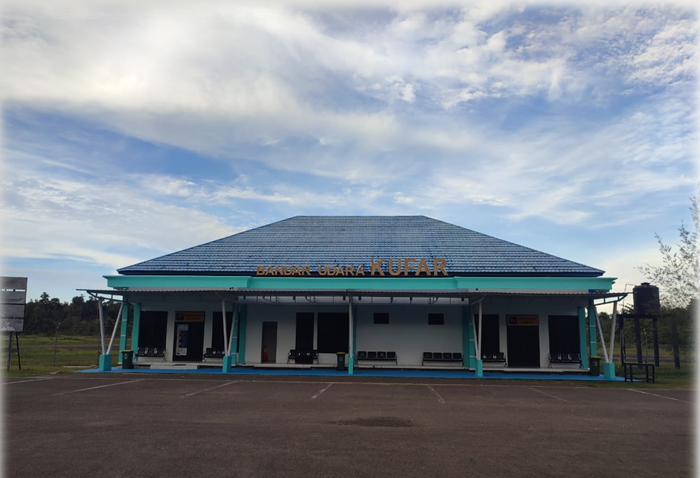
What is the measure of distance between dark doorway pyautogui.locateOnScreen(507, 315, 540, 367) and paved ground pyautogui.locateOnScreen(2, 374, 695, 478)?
23.9ft

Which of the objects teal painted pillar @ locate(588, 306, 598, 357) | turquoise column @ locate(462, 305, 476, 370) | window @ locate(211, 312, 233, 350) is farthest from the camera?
window @ locate(211, 312, 233, 350)

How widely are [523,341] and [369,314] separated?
7.48 metres

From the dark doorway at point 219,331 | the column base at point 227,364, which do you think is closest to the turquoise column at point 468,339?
the column base at point 227,364

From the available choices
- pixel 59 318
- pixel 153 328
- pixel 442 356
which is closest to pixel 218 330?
pixel 153 328

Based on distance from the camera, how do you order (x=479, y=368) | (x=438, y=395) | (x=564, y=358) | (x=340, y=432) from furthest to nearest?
(x=564, y=358), (x=479, y=368), (x=438, y=395), (x=340, y=432)

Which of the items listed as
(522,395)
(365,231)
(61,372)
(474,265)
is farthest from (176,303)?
(522,395)

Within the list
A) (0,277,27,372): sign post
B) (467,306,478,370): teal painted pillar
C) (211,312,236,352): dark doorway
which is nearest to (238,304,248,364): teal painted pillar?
(211,312,236,352): dark doorway

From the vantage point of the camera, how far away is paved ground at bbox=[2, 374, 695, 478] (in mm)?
7340

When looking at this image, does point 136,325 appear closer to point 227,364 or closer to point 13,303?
point 227,364

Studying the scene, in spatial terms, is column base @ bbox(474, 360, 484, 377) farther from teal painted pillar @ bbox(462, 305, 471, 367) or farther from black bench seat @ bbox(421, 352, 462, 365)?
black bench seat @ bbox(421, 352, 462, 365)

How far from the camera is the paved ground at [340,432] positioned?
24.1 feet

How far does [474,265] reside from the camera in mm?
24641

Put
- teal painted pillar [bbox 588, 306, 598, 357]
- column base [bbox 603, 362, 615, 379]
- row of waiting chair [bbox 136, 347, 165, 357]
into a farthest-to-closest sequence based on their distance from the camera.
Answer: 1. row of waiting chair [bbox 136, 347, 165, 357]
2. teal painted pillar [bbox 588, 306, 598, 357]
3. column base [bbox 603, 362, 615, 379]

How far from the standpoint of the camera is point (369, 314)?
2427 centimetres
